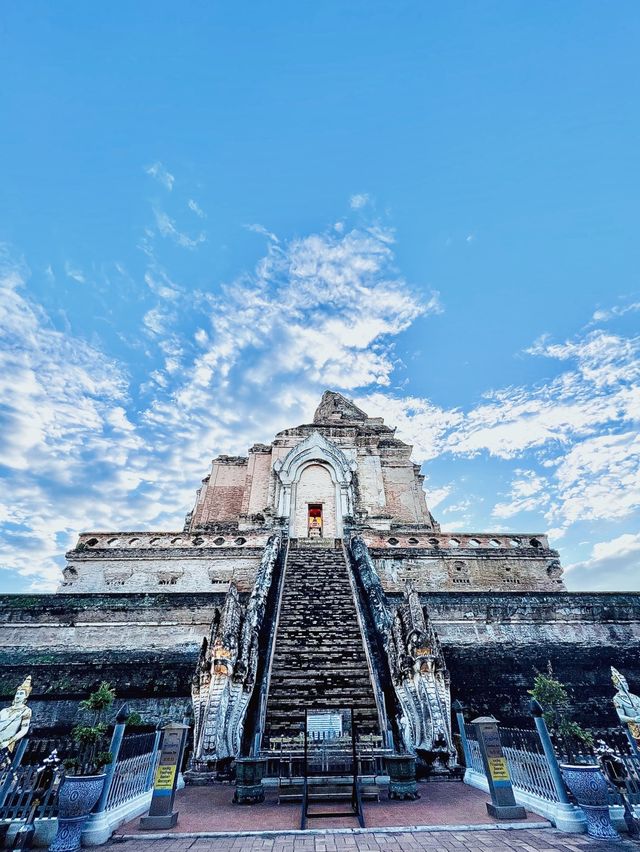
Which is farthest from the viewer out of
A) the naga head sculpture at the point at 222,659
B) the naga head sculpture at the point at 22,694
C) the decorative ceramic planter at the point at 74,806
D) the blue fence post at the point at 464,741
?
the naga head sculpture at the point at 222,659

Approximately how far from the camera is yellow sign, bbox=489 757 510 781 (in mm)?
5977

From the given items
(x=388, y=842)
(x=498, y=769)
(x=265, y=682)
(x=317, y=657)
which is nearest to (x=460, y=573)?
(x=317, y=657)

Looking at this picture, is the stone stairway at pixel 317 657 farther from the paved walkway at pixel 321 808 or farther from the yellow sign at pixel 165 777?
the yellow sign at pixel 165 777

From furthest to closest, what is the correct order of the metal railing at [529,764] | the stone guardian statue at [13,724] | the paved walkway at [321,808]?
the metal railing at [529,764] → the stone guardian statue at [13,724] → the paved walkway at [321,808]

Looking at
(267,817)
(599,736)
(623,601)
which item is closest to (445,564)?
(623,601)

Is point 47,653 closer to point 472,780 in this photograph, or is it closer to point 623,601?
point 472,780

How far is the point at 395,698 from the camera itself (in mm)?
8984

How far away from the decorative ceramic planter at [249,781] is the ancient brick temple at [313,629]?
0.80m

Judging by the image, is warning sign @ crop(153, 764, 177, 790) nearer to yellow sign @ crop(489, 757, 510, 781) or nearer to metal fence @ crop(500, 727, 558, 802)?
yellow sign @ crop(489, 757, 510, 781)

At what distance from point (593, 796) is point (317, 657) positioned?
6.36 m

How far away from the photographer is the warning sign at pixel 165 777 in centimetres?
582

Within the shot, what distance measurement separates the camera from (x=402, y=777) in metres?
6.77

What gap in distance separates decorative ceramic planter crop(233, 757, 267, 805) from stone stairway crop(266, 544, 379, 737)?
1.63m

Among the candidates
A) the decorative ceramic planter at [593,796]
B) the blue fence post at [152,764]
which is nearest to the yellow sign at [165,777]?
the blue fence post at [152,764]
